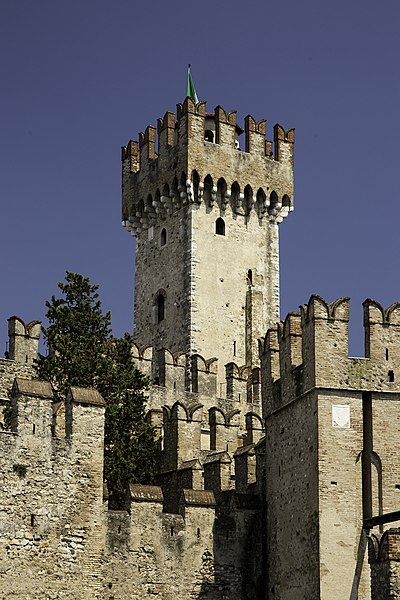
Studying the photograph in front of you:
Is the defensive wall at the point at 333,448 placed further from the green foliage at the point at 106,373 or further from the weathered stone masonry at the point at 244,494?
the green foliage at the point at 106,373

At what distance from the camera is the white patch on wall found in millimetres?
29562

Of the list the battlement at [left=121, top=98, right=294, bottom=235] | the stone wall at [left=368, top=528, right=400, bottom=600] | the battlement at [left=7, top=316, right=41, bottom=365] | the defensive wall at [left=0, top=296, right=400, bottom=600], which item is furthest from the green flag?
the stone wall at [left=368, top=528, right=400, bottom=600]

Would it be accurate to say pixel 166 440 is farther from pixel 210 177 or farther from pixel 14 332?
pixel 210 177

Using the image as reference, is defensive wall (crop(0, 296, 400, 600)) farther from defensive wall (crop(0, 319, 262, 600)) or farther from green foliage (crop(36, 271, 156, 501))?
green foliage (crop(36, 271, 156, 501))

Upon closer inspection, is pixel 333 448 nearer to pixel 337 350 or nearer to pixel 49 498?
pixel 337 350

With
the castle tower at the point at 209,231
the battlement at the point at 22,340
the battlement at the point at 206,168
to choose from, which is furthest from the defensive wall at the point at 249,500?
the battlement at the point at 206,168

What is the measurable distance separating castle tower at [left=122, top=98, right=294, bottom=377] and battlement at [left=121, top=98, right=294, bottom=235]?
0.04 metres

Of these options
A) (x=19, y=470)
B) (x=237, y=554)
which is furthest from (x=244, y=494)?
(x=19, y=470)

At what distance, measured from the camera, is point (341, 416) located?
97.0 ft

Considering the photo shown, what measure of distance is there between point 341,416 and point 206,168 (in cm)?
2844

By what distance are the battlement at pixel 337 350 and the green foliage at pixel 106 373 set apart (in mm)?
6175

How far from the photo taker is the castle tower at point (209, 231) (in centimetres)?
5500

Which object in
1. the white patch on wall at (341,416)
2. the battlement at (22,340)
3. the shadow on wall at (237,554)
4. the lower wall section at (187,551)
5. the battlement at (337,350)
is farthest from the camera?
the battlement at (22,340)

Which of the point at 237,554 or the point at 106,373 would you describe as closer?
the point at 237,554
